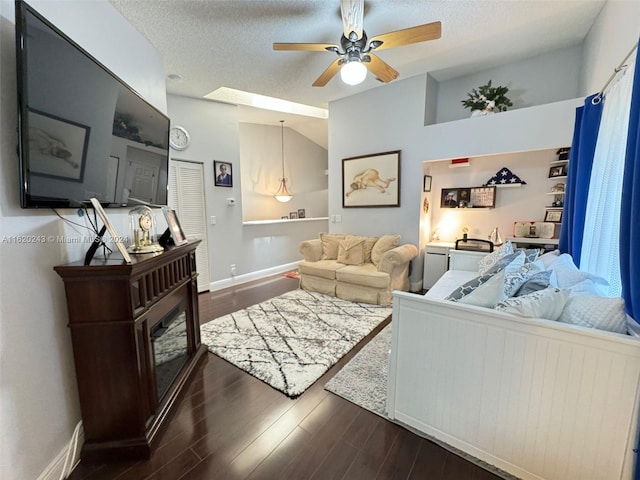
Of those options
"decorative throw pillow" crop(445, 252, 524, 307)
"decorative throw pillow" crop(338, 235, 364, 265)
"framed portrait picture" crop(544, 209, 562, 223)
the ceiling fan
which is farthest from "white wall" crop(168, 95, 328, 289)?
"framed portrait picture" crop(544, 209, 562, 223)

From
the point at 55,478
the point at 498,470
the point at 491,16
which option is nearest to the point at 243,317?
the point at 55,478

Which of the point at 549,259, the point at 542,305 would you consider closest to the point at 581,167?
the point at 549,259

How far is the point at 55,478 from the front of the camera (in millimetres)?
1310

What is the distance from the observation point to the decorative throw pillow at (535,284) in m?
1.54

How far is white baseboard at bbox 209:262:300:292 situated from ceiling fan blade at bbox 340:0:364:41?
3623 mm

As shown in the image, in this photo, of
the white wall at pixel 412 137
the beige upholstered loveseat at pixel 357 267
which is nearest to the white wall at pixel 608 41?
the white wall at pixel 412 137

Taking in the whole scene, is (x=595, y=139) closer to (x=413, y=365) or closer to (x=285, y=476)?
(x=413, y=365)

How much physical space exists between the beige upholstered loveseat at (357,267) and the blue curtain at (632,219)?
2123 mm

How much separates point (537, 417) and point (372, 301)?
222cm

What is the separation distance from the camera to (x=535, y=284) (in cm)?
156

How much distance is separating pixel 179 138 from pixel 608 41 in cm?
441

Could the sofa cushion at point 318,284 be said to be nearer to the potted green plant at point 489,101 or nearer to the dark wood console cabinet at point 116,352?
the dark wood console cabinet at point 116,352

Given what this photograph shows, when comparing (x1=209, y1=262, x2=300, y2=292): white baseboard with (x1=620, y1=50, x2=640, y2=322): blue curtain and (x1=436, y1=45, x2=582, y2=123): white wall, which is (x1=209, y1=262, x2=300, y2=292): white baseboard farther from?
(x1=620, y1=50, x2=640, y2=322): blue curtain

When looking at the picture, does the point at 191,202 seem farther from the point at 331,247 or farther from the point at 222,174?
the point at 331,247
